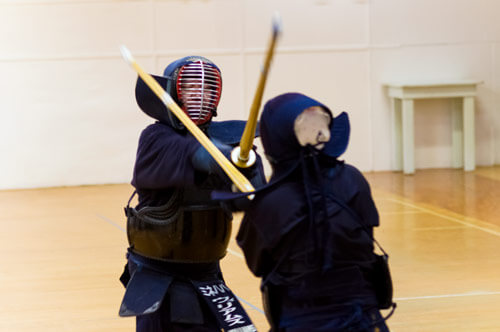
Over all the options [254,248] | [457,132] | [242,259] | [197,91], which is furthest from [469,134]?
[254,248]

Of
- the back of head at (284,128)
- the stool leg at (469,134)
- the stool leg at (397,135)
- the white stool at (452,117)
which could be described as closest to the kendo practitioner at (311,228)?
the back of head at (284,128)

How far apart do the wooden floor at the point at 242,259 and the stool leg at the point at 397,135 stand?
0.60 meters

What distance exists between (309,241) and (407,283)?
3.07 m

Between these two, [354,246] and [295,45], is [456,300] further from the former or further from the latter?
[295,45]

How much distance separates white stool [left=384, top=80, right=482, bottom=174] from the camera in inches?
366

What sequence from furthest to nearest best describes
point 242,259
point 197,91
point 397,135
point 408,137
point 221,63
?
point 397,135 → point 221,63 → point 408,137 → point 242,259 → point 197,91

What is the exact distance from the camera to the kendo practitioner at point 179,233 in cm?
298

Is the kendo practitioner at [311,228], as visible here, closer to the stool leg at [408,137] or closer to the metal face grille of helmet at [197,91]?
the metal face grille of helmet at [197,91]

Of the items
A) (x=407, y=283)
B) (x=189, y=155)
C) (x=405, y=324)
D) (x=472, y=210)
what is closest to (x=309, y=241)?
(x=189, y=155)

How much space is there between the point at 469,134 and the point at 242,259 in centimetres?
441

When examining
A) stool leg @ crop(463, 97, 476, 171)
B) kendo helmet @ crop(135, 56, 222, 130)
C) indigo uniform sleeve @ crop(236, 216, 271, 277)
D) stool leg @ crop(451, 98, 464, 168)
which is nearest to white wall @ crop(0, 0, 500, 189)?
stool leg @ crop(451, 98, 464, 168)

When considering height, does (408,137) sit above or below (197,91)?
below

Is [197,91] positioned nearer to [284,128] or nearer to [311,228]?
[284,128]

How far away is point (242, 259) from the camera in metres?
6.00
